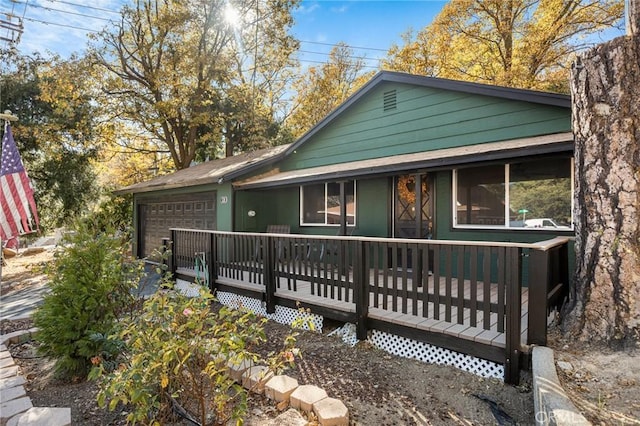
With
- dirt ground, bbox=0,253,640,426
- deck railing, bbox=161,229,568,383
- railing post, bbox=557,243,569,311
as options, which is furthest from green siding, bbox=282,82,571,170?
dirt ground, bbox=0,253,640,426

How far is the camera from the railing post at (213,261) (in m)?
6.26

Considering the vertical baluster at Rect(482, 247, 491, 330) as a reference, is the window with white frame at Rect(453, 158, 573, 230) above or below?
above

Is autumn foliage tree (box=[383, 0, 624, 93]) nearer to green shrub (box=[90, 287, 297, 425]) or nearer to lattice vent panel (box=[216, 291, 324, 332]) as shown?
lattice vent panel (box=[216, 291, 324, 332])

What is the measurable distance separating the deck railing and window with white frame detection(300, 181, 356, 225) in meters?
2.63

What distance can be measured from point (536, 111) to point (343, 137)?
4.00 metres

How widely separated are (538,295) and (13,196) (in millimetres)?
6376

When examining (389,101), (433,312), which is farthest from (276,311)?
(389,101)

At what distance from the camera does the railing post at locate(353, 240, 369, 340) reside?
13.2 ft

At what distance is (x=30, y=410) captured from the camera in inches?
99.8

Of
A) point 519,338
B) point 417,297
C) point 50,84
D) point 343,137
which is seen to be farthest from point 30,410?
point 50,84

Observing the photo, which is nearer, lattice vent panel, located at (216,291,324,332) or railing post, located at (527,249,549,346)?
railing post, located at (527,249,549,346)

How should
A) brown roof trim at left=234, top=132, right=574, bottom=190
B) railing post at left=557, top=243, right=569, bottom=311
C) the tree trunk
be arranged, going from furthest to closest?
brown roof trim at left=234, top=132, right=574, bottom=190, railing post at left=557, top=243, right=569, bottom=311, the tree trunk

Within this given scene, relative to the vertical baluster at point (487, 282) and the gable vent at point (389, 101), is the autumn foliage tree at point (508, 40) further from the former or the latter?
the vertical baluster at point (487, 282)

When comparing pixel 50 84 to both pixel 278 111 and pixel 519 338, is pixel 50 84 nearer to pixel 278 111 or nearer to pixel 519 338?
pixel 278 111
